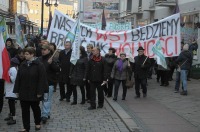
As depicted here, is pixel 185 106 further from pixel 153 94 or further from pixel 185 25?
pixel 185 25

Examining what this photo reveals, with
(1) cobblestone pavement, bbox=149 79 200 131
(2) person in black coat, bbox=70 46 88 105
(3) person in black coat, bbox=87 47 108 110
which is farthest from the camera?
(2) person in black coat, bbox=70 46 88 105

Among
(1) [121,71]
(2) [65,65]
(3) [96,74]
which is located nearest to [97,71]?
(3) [96,74]

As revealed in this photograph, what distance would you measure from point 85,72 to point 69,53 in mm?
922

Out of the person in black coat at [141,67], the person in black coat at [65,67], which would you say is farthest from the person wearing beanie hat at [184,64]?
the person in black coat at [65,67]

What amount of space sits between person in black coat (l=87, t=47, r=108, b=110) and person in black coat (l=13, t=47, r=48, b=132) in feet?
10.2

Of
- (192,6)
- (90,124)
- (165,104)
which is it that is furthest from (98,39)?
(192,6)

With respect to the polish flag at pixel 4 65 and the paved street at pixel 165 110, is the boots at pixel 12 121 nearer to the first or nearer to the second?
the polish flag at pixel 4 65

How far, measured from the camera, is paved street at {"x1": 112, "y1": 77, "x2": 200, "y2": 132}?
26.8 feet

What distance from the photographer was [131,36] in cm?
1286

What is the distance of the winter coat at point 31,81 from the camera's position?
278 inches

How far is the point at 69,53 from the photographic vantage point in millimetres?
11023

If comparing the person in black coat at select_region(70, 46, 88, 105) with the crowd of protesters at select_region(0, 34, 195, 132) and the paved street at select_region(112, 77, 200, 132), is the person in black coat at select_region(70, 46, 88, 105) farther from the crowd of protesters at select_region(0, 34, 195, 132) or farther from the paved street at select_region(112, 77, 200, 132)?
the paved street at select_region(112, 77, 200, 132)

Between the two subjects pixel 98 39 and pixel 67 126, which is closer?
pixel 67 126

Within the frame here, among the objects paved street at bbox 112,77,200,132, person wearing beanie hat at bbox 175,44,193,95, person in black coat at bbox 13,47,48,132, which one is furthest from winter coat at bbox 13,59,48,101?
person wearing beanie hat at bbox 175,44,193,95
